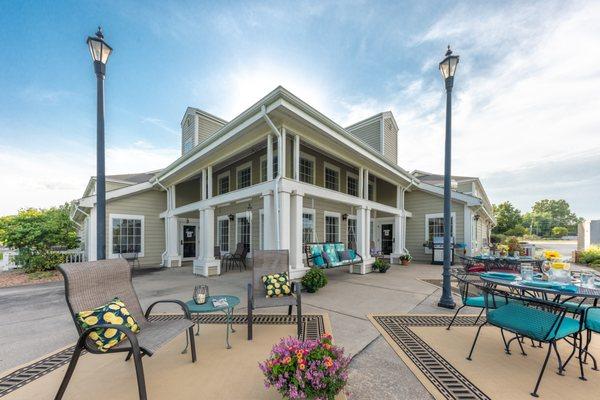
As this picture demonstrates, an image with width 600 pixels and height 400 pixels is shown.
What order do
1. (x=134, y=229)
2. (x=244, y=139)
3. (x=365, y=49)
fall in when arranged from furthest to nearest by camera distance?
1. (x=134, y=229)
2. (x=365, y=49)
3. (x=244, y=139)

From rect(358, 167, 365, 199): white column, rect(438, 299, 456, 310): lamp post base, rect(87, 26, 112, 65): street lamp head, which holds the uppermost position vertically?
rect(87, 26, 112, 65): street lamp head

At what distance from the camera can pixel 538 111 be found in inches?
266

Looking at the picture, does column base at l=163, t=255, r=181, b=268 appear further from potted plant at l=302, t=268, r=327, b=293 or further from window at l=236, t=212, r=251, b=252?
potted plant at l=302, t=268, r=327, b=293

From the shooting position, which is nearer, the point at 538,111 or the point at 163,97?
the point at 538,111

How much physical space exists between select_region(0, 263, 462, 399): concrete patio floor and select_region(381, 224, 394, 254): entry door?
162 inches

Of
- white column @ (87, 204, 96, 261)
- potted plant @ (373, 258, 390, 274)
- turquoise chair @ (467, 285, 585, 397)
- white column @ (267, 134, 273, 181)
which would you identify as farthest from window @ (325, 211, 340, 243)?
white column @ (87, 204, 96, 261)

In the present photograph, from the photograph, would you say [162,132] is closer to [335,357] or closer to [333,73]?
[333,73]

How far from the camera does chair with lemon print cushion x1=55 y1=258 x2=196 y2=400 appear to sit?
184 centimetres

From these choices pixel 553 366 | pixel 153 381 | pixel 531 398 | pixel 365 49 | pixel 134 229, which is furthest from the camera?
pixel 134 229

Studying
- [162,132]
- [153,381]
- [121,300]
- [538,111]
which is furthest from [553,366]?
[162,132]

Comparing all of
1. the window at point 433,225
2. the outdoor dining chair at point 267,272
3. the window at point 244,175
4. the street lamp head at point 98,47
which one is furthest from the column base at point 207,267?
the window at point 433,225

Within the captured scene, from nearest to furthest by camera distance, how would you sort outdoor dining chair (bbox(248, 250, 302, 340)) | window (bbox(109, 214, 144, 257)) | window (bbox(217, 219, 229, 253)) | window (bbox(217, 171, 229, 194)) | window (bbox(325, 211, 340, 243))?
1. outdoor dining chair (bbox(248, 250, 302, 340))
2. window (bbox(109, 214, 144, 257))
3. window (bbox(325, 211, 340, 243))
4. window (bbox(217, 219, 229, 253))
5. window (bbox(217, 171, 229, 194))

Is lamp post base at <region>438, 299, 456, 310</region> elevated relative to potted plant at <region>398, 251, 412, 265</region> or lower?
elevated

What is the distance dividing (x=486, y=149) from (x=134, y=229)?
A: 599 inches
